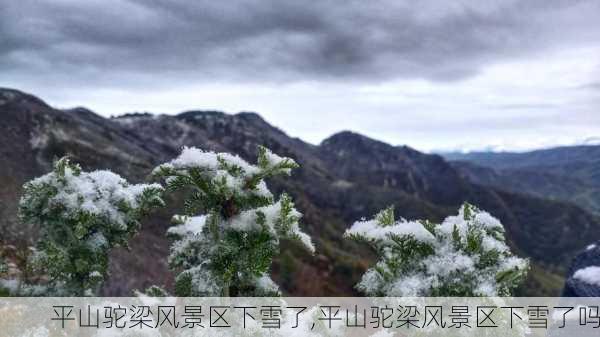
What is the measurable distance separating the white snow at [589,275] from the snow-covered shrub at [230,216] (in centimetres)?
676

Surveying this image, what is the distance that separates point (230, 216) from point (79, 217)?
2736mm

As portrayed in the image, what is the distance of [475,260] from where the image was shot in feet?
21.8

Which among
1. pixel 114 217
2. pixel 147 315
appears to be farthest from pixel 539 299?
pixel 114 217

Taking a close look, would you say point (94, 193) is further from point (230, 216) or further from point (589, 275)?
point (589, 275)

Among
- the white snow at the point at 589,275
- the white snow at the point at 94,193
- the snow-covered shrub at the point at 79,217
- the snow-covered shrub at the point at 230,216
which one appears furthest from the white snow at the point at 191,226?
the white snow at the point at 589,275

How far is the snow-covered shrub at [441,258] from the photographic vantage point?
650 centimetres

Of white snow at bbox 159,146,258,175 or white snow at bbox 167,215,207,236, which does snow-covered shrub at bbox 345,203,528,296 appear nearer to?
white snow at bbox 159,146,258,175

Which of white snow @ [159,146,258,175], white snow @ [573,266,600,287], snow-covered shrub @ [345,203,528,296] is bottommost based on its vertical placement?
white snow @ [573,266,600,287]

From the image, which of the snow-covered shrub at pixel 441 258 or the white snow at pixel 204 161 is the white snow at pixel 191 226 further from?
the snow-covered shrub at pixel 441 258

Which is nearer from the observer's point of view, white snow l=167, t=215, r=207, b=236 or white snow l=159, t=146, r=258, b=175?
white snow l=159, t=146, r=258, b=175

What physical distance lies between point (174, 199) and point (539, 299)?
86.0m

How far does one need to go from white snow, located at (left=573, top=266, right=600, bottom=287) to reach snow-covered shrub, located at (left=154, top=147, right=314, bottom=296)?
22.2 feet

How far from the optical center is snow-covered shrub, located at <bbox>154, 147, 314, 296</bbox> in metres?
7.46

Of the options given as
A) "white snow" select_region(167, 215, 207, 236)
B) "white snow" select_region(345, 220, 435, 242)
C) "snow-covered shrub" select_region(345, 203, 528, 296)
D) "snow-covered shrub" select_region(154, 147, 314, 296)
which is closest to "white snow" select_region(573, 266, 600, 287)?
"snow-covered shrub" select_region(345, 203, 528, 296)
